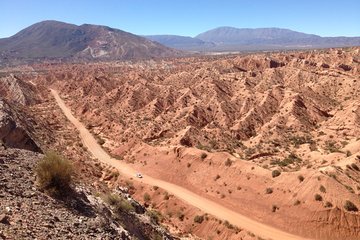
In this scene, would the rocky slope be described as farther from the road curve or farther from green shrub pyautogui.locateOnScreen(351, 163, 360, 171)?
the road curve

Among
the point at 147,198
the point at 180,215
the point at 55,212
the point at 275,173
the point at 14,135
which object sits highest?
the point at 55,212

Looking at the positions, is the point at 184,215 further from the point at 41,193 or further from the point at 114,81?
the point at 114,81

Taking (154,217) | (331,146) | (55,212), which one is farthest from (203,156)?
(55,212)

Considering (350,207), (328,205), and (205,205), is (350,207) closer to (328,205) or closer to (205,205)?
(328,205)

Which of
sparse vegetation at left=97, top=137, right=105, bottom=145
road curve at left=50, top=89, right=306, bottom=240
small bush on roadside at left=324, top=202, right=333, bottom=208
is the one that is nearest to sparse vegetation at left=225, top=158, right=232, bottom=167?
road curve at left=50, top=89, right=306, bottom=240

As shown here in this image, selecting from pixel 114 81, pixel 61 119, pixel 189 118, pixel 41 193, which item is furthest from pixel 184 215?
pixel 114 81

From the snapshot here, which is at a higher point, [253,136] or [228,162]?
[228,162]
